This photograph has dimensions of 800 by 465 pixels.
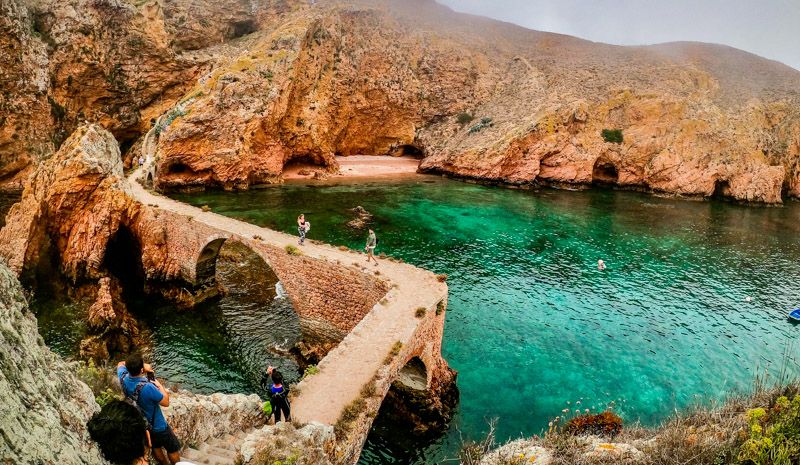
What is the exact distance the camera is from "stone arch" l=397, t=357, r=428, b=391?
16298 mm

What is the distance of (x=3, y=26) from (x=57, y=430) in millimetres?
48271

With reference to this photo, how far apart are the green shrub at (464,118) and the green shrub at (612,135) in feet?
62.8

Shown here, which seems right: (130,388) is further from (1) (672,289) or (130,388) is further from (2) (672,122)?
(2) (672,122)

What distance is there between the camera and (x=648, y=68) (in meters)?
70.4

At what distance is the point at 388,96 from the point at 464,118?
12.5 metres

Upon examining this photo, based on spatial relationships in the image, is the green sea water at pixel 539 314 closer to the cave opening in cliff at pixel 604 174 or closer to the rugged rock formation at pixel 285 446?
the rugged rock formation at pixel 285 446

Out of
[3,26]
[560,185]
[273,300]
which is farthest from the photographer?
[560,185]

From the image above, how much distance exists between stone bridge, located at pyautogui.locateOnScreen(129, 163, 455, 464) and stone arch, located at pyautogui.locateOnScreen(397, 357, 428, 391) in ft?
0.12

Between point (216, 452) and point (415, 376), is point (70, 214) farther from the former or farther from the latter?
point (216, 452)

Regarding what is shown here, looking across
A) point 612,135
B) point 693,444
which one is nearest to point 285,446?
point 693,444

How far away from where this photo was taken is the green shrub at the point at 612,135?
61.2m

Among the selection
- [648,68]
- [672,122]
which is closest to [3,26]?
[672,122]

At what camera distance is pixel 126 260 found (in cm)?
2648

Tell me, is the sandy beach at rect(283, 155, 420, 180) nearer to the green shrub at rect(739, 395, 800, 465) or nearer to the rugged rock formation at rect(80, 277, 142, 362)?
the rugged rock formation at rect(80, 277, 142, 362)
